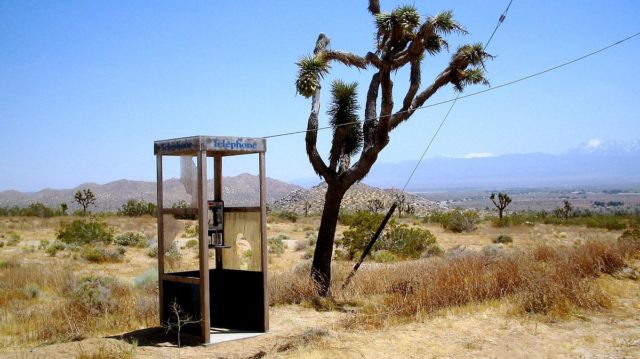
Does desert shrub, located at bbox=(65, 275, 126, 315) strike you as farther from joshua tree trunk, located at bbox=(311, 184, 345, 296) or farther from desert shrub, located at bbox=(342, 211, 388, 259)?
desert shrub, located at bbox=(342, 211, 388, 259)

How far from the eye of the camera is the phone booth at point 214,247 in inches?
325

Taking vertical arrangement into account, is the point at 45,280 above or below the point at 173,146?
below

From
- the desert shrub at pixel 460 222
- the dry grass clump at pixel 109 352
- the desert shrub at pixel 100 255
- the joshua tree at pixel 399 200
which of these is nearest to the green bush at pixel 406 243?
the joshua tree at pixel 399 200

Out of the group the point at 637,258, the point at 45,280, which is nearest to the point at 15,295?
the point at 45,280

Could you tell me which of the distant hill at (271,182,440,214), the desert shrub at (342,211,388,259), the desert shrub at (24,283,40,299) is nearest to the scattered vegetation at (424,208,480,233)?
the desert shrub at (342,211,388,259)

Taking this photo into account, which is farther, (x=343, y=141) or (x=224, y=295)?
(x=343, y=141)

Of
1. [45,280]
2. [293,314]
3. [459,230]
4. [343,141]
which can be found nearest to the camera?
[293,314]

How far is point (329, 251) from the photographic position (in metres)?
12.0

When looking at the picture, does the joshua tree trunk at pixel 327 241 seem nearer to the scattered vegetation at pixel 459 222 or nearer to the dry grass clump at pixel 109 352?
the dry grass clump at pixel 109 352

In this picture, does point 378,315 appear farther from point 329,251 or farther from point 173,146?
point 173,146

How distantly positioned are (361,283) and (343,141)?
2.90 meters

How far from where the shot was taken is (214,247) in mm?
9336

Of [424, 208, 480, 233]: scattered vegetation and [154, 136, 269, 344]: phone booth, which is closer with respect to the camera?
[154, 136, 269, 344]: phone booth

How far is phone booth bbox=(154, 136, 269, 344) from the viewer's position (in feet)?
27.1
